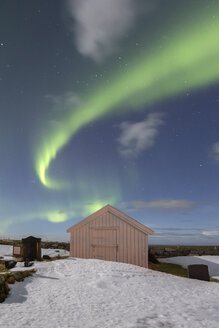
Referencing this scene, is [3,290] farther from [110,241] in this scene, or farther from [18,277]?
[110,241]

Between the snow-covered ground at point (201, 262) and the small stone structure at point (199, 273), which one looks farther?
the snow-covered ground at point (201, 262)

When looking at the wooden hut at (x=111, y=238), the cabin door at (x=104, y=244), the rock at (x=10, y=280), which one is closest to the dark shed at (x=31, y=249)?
the wooden hut at (x=111, y=238)

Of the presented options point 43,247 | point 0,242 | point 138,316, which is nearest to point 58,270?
point 138,316

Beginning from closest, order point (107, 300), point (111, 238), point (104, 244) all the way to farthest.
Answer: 1. point (107, 300)
2. point (111, 238)
3. point (104, 244)

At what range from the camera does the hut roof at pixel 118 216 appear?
19000mm

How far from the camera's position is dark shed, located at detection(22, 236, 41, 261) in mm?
20906

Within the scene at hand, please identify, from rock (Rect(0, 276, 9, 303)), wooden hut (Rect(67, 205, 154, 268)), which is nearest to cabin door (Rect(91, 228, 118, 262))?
wooden hut (Rect(67, 205, 154, 268))

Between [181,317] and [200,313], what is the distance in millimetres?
796

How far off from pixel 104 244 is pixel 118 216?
2057mm

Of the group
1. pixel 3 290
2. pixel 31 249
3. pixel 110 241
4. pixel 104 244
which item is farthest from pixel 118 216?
pixel 3 290

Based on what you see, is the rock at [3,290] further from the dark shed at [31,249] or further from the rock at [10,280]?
the dark shed at [31,249]

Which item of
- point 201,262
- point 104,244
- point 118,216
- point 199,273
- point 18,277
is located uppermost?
point 118,216

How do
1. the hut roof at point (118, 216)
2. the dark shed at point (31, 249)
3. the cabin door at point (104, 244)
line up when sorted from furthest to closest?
the dark shed at point (31, 249) → the cabin door at point (104, 244) → the hut roof at point (118, 216)

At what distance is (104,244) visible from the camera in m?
19.7
